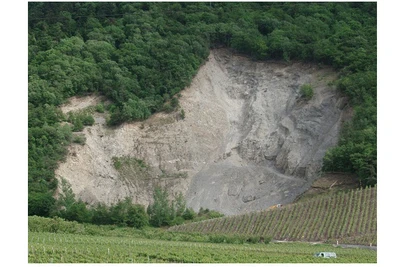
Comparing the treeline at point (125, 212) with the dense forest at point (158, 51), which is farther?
the dense forest at point (158, 51)

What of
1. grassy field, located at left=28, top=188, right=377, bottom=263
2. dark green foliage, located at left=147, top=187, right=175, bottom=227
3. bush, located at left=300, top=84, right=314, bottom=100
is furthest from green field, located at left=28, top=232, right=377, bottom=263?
bush, located at left=300, top=84, right=314, bottom=100

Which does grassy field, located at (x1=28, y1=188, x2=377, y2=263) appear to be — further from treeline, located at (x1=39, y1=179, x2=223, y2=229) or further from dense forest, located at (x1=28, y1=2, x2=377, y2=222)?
dense forest, located at (x1=28, y1=2, x2=377, y2=222)

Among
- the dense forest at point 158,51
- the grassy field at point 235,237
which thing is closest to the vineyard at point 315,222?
the grassy field at point 235,237

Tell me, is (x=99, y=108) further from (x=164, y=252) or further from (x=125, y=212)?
(x=164, y=252)

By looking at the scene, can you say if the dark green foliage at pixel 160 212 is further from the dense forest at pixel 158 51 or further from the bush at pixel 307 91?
the bush at pixel 307 91

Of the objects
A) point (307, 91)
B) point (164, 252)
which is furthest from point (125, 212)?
point (164, 252)

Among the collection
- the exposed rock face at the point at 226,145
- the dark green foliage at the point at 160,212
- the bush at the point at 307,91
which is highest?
the bush at the point at 307,91

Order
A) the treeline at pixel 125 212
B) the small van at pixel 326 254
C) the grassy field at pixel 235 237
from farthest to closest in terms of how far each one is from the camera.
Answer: the treeline at pixel 125 212
the small van at pixel 326 254
the grassy field at pixel 235 237
